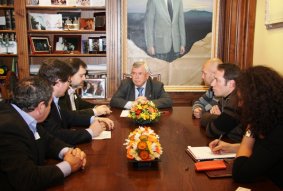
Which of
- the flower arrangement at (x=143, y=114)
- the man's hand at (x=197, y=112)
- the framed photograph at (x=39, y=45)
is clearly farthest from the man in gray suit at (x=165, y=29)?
the flower arrangement at (x=143, y=114)

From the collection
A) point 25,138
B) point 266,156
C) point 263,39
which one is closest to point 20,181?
point 25,138

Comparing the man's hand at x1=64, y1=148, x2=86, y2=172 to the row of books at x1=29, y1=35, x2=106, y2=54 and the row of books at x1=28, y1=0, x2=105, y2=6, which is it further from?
the row of books at x1=28, y1=0, x2=105, y2=6

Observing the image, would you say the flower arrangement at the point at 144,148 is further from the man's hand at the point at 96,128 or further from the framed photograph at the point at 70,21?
the framed photograph at the point at 70,21

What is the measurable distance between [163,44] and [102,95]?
1206 millimetres

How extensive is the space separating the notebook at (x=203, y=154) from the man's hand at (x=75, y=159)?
0.63 metres

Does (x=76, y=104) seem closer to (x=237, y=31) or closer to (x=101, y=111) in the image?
(x=101, y=111)

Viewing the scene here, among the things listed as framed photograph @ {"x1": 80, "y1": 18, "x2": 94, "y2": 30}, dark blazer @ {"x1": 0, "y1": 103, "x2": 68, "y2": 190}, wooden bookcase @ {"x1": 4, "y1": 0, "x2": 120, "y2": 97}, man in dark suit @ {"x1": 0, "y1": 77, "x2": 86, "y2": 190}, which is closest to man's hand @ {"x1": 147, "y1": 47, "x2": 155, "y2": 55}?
wooden bookcase @ {"x1": 4, "y1": 0, "x2": 120, "y2": 97}

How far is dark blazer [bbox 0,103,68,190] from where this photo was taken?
132 centimetres

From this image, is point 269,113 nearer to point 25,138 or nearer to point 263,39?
point 25,138

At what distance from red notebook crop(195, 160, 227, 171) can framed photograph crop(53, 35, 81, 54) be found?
135 inches

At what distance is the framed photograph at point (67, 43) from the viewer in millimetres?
4640

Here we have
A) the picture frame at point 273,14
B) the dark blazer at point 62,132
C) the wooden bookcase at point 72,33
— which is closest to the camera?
the dark blazer at point 62,132

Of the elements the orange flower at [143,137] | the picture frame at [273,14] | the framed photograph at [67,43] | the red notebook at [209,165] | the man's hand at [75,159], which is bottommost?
the red notebook at [209,165]

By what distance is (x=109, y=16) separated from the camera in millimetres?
4398
